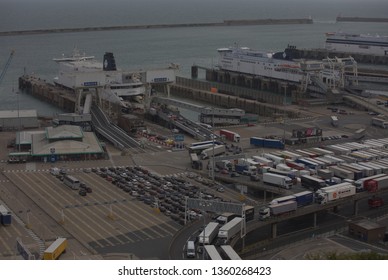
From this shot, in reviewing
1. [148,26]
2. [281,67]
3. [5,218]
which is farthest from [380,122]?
[148,26]

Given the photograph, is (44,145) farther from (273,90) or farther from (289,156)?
(273,90)

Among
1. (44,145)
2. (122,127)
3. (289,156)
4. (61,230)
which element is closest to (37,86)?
(122,127)

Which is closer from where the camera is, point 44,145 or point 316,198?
point 316,198

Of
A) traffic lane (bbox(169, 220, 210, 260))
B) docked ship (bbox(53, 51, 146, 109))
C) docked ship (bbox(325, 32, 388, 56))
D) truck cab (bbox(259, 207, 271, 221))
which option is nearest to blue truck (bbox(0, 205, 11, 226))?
traffic lane (bbox(169, 220, 210, 260))

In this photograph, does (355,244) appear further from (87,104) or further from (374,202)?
(87,104)

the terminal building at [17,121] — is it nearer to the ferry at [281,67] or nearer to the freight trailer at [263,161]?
the freight trailer at [263,161]
